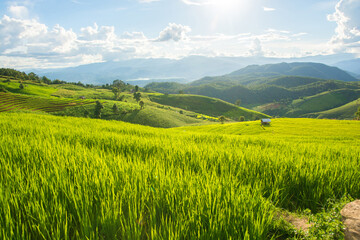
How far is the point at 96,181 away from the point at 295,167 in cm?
375

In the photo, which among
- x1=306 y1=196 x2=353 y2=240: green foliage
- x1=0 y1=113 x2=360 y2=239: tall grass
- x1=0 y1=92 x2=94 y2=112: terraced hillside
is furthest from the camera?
x1=0 y1=92 x2=94 y2=112: terraced hillside

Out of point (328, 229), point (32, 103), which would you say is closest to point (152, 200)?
point (328, 229)

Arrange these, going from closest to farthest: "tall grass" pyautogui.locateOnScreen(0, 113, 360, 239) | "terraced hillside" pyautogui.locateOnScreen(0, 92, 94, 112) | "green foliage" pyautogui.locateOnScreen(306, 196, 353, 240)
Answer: "tall grass" pyautogui.locateOnScreen(0, 113, 360, 239) → "green foliage" pyautogui.locateOnScreen(306, 196, 353, 240) → "terraced hillside" pyautogui.locateOnScreen(0, 92, 94, 112)

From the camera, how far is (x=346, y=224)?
189cm

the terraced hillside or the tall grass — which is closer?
the tall grass

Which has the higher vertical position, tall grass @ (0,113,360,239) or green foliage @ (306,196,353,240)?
tall grass @ (0,113,360,239)

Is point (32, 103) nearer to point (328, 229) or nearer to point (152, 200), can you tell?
point (152, 200)

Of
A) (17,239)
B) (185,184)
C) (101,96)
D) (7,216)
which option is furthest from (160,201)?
(101,96)

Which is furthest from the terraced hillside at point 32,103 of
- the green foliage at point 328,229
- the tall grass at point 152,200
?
the green foliage at point 328,229

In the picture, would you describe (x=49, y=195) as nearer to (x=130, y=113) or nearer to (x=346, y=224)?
(x=346, y=224)

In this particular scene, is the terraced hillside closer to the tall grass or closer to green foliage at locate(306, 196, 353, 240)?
the tall grass

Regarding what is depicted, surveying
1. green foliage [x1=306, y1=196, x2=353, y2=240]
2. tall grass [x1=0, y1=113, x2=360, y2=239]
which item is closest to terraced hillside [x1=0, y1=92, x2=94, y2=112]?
tall grass [x1=0, y1=113, x2=360, y2=239]

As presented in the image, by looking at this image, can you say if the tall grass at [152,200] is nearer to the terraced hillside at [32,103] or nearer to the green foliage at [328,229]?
the green foliage at [328,229]

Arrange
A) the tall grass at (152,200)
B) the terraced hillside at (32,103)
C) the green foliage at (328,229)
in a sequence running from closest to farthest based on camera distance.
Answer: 1. the tall grass at (152,200)
2. the green foliage at (328,229)
3. the terraced hillside at (32,103)
